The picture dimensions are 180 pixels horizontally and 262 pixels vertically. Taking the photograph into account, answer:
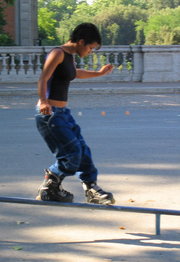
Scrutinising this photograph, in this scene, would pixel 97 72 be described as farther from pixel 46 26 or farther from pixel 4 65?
pixel 46 26

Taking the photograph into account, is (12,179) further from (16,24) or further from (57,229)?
(16,24)

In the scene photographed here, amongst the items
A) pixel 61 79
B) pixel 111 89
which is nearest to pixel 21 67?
pixel 111 89

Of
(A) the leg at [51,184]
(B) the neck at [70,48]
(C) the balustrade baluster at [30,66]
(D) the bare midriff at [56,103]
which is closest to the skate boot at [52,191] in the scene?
(A) the leg at [51,184]

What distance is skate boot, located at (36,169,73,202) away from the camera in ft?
18.6

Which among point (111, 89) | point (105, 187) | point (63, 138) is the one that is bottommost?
point (111, 89)

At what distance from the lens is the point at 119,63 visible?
22.9m

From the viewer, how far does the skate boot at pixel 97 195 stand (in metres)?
5.71

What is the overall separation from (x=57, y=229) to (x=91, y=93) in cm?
1429

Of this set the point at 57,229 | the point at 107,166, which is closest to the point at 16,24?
the point at 107,166

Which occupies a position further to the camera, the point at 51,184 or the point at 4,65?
the point at 4,65

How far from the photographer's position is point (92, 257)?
4.97 meters

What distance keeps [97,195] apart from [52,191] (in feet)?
1.36

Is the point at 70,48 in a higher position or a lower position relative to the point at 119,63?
higher

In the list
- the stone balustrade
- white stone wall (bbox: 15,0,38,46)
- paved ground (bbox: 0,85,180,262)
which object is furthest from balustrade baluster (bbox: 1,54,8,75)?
white stone wall (bbox: 15,0,38,46)
